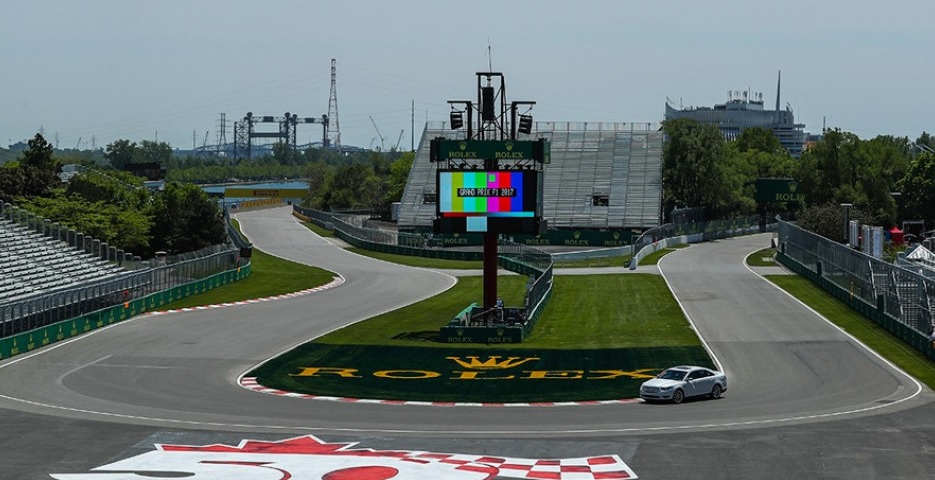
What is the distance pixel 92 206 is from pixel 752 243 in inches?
2391

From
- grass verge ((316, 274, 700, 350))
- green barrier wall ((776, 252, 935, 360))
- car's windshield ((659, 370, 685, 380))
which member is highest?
car's windshield ((659, 370, 685, 380))

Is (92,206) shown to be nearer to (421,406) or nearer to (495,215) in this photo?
(495,215)

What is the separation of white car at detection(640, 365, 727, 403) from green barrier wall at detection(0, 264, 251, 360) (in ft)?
84.3

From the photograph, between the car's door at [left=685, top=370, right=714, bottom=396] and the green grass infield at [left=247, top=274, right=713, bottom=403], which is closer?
the car's door at [left=685, top=370, right=714, bottom=396]

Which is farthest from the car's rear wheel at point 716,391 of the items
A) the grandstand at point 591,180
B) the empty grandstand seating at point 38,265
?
the grandstand at point 591,180

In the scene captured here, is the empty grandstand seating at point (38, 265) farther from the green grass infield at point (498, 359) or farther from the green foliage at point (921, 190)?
Result: the green foliage at point (921, 190)

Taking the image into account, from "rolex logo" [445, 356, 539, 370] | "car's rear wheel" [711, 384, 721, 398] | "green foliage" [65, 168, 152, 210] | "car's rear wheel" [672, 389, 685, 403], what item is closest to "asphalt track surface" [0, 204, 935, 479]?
"car's rear wheel" [672, 389, 685, 403]

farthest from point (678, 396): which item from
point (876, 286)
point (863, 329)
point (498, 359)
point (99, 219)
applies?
point (99, 219)

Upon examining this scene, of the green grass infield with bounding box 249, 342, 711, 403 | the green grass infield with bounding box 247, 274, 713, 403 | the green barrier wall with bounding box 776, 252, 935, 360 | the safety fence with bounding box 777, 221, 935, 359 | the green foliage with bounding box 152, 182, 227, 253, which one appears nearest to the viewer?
the green grass infield with bounding box 249, 342, 711, 403

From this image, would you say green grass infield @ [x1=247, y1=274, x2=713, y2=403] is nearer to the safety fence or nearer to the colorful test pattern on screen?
the colorful test pattern on screen

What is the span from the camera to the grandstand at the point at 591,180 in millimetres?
128250

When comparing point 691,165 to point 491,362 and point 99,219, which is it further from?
point 491,362

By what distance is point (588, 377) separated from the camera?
45.4 metres

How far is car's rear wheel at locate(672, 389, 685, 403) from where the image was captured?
132 ft
